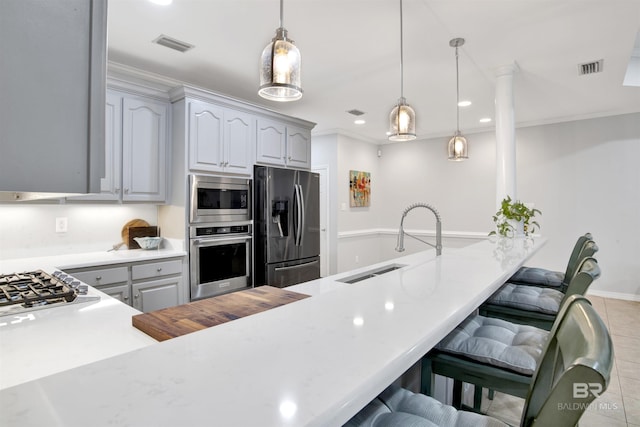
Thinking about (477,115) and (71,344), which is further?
(477,115)

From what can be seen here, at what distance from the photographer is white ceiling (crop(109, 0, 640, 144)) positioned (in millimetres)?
2281

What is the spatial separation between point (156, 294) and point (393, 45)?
2.75 m

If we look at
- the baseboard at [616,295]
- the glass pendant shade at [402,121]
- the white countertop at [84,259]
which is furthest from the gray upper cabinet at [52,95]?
the baseboard at [616,295]

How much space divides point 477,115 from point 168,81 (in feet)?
12.9

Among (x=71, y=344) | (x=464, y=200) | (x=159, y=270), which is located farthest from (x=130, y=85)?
(x=464, y=200)

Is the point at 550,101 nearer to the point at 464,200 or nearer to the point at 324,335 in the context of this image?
the point at 464,200

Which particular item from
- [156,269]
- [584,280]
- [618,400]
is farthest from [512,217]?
[156,269]

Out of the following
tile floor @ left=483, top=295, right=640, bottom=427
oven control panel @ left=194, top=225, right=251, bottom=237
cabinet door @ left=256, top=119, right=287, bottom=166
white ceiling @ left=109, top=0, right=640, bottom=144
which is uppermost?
white ceiling @ left=109, top=0, right=640, bottom=144

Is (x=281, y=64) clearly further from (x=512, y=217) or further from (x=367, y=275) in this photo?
(x=512, y=217)

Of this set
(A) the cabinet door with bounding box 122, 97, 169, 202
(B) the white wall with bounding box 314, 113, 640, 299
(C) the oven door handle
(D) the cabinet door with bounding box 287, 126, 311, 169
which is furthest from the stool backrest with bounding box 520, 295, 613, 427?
(B) the white wall with bounding box 314, 113, 640, 299

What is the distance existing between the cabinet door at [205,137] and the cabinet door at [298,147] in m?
0.92

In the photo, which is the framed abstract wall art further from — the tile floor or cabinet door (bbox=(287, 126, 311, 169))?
Answer: the tile floor

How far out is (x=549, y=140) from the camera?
201 inches

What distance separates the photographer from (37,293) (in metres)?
1.49
